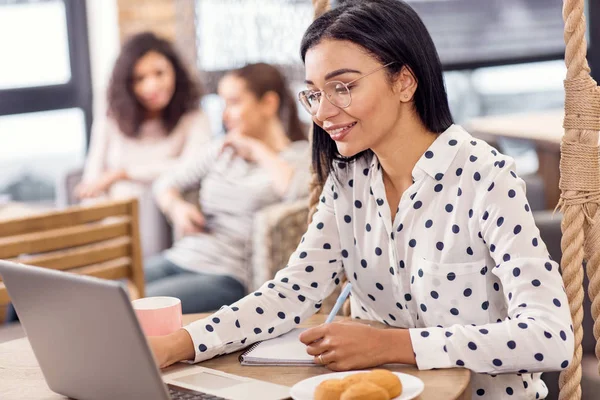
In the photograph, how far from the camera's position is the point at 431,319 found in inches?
61.0

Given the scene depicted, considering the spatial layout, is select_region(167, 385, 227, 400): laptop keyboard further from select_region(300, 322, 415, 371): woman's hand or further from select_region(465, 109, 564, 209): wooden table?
select_region(465, 109, 564, 209): wooden table

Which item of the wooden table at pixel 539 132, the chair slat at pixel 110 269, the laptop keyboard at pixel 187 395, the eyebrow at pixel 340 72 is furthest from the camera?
the wooden table at pixel 539 132

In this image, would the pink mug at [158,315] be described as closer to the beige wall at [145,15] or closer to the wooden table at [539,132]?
the wooden table at [539,132]

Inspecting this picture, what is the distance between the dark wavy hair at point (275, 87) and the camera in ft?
12.7

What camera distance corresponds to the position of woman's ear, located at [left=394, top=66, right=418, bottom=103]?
154 centimetres

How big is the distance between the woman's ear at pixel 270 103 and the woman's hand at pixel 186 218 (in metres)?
0.52

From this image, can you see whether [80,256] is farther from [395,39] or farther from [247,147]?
[395,39]

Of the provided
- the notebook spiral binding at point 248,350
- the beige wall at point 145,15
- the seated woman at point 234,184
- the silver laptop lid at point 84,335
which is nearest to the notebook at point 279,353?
the notebook spiral binding at point 248,350

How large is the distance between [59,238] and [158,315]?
61.9 inches

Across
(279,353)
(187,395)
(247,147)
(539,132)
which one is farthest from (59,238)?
(539,132)

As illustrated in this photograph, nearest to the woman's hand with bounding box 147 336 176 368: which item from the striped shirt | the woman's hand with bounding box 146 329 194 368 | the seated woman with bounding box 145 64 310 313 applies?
the woman's hand with bounding box 146 329 194 368

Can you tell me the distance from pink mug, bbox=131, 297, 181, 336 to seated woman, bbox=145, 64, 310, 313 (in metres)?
2.12

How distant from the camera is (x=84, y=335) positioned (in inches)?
45.8

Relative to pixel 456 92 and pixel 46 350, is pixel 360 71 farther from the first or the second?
pixel 456 92
